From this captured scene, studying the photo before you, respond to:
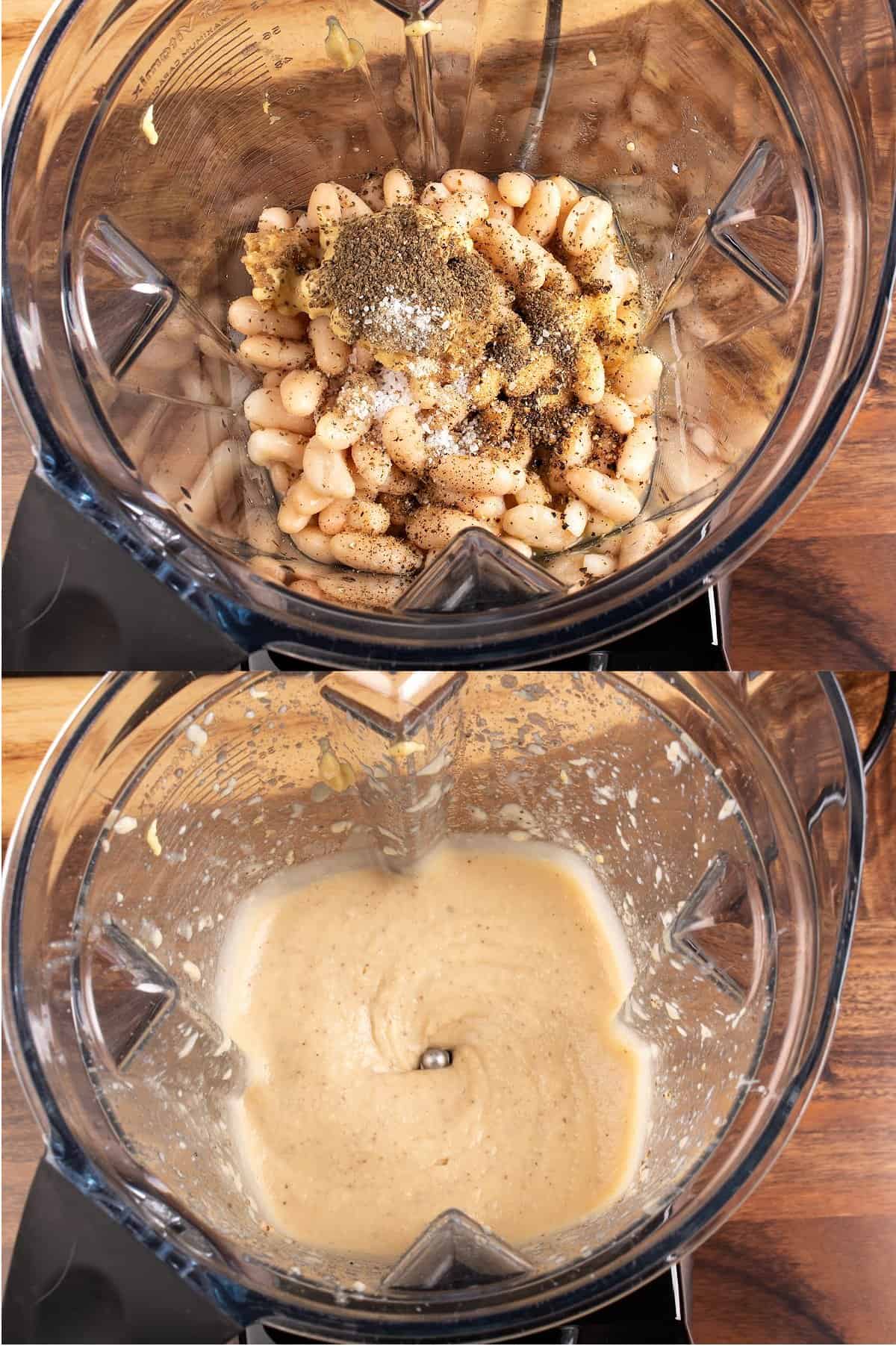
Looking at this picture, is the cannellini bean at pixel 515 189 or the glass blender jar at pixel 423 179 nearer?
the glass blender jar at pixel 423 179

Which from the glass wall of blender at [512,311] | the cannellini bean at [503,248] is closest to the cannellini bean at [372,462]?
the glass wall of blender at [512,311]

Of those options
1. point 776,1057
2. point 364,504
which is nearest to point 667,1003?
point 776,1057

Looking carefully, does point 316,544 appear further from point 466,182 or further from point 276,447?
point 466,182

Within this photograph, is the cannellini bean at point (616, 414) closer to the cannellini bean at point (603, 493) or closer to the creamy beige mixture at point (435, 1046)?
the cannellini bean at point (603, 493)

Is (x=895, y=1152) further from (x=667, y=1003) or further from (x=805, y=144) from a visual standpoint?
(x=805, y=144)

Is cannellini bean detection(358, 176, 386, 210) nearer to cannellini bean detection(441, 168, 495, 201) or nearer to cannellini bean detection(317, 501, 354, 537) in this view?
cannellini bean detection(441, 168, 495, 201)
